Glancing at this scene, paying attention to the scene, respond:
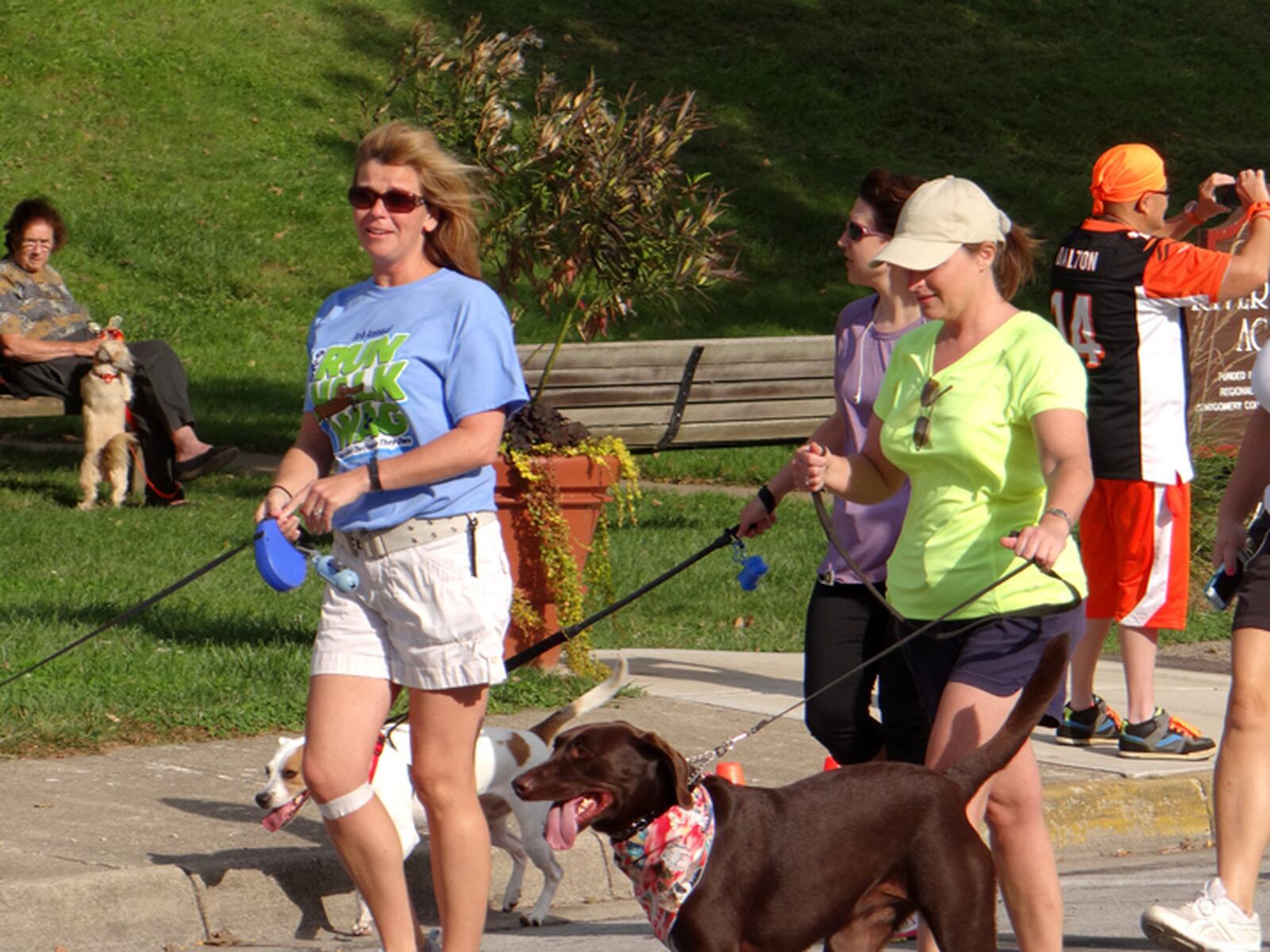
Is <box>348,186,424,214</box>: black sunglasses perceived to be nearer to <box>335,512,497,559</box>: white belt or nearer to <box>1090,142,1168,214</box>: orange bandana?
<box>335,512,497,559</box>: white belt

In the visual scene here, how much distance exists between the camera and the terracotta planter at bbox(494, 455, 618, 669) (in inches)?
327

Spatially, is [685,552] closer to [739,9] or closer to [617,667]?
[617,667]

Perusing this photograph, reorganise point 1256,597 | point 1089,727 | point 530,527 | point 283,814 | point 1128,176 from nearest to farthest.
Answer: point 1256,597, point 283,814, point 1128,176, point 1089,727, point 530,527

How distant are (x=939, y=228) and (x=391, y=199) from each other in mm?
1273

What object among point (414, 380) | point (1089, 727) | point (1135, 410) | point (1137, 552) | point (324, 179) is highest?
point (324, 179)

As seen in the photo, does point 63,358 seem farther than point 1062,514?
Yes

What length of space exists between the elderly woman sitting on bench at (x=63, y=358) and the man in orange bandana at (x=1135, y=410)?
6999 mm

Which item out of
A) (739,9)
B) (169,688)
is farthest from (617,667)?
(739,9)

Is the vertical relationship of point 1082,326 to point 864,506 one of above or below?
above

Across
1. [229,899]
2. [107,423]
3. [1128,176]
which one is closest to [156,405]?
[107,423]

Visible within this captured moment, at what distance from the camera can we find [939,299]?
4.42m

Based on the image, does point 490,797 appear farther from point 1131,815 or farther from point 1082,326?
point 1082,326

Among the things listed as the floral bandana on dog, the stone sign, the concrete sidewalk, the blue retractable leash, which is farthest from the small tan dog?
the floral bandana on dog

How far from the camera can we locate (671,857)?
3953 mm
